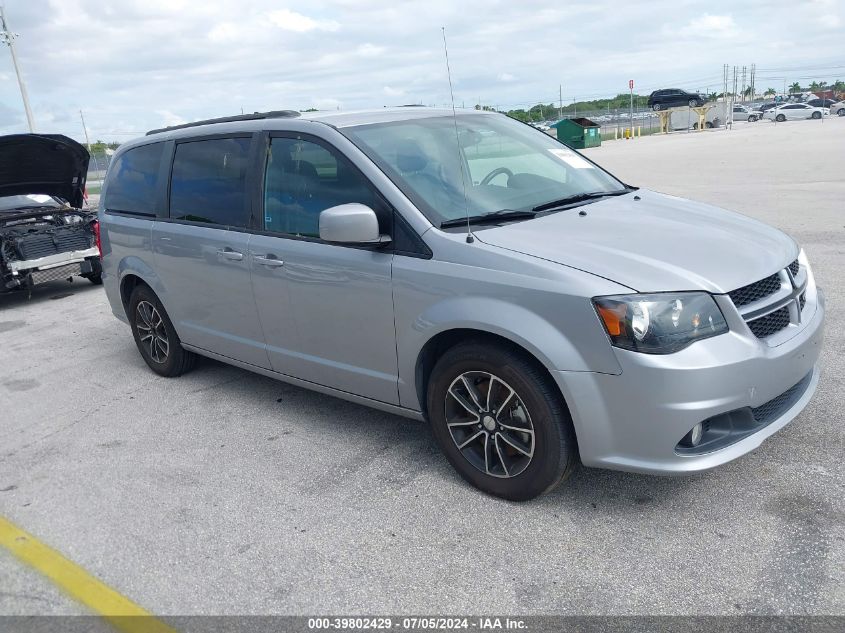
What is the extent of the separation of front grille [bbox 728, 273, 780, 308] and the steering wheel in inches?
58.2

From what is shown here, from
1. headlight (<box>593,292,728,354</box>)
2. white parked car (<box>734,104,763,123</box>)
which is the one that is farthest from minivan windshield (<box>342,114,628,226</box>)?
white parked car (<box>734,104,763,123</box>)

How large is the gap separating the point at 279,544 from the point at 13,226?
7.58m

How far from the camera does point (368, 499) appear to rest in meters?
3.56

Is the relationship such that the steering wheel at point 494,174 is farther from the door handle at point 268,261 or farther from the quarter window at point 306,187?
the door handle at point 268,261

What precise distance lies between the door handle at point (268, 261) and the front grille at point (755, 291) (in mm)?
2344

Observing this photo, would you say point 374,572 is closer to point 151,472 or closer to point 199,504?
point 199,504

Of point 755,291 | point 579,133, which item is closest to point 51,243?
point 755,291

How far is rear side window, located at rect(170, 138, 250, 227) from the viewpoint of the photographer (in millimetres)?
4414

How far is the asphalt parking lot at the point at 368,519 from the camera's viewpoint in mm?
2791

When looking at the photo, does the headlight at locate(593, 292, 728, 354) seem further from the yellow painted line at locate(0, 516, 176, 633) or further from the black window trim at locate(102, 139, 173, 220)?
the black window trim at locate(102, 139, 173, 220)

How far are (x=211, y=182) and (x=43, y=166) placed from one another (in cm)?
578

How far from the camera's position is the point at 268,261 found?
414cm

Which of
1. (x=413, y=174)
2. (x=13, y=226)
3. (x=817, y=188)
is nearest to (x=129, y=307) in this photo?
(x=413, y=174)

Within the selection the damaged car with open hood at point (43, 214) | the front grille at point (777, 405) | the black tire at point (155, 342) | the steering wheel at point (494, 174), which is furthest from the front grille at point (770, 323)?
the damaged car with open hood at point (43, 214)
